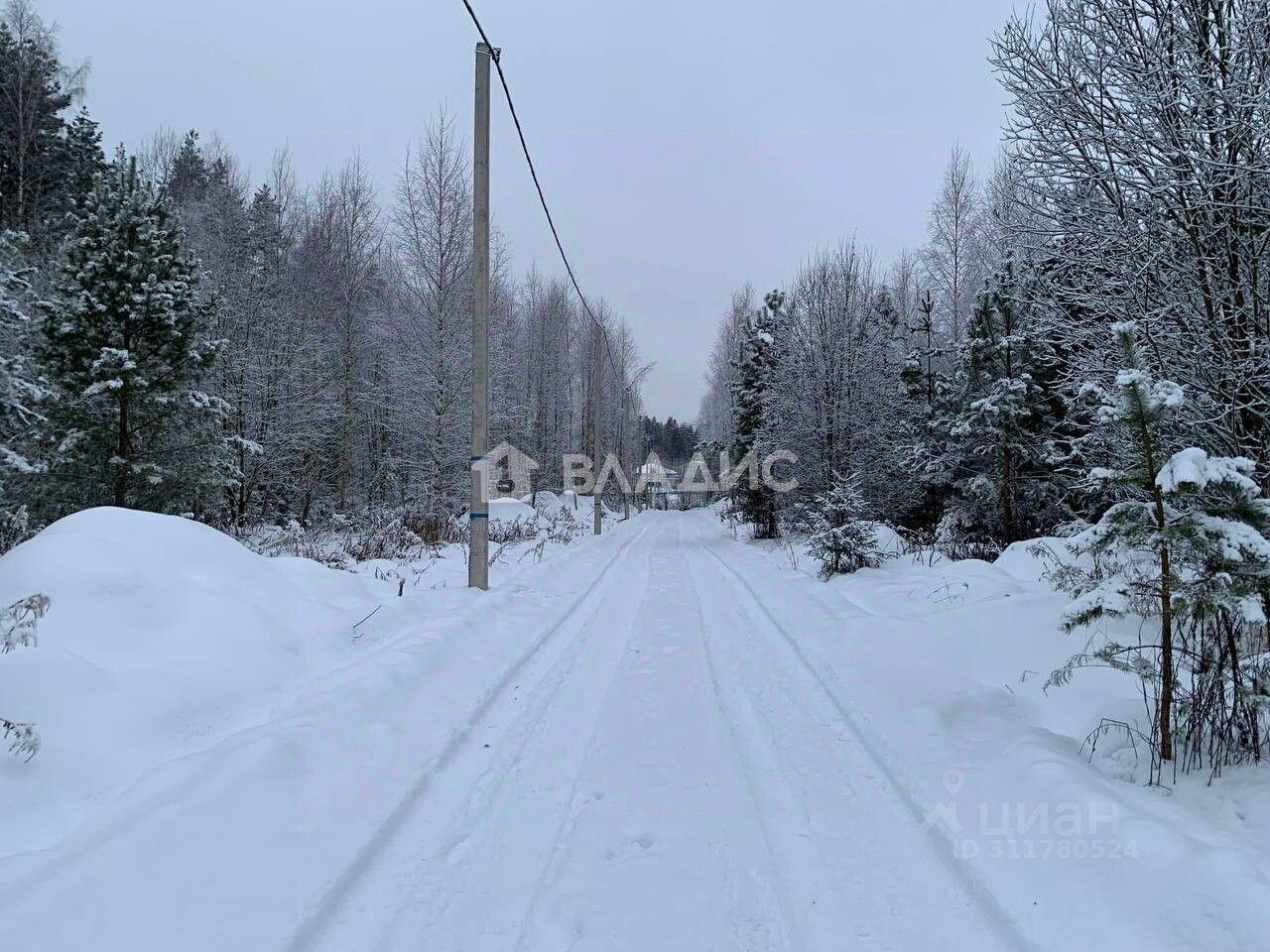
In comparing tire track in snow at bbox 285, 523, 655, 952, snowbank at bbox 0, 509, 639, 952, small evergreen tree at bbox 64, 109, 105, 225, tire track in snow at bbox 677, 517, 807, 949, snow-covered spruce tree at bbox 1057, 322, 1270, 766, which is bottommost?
tire track in snow at bbox 677, 517, 807, 949

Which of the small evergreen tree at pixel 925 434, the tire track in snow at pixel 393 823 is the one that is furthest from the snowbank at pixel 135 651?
the small evergreen tree at pixel 925 434

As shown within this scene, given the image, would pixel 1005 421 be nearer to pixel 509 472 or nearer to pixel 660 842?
pixel 660 842

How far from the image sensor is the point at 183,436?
12.0 metres

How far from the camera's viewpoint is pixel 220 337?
17.2 metres

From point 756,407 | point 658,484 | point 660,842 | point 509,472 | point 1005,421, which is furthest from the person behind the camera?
point 658,484

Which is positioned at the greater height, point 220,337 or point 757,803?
point 220,337

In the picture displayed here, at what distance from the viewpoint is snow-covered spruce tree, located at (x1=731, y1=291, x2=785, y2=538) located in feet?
65.1

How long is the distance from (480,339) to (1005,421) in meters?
10.4

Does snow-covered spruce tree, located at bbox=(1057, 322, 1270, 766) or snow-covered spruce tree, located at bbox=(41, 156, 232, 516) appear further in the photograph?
snow-covered spruce tree, located at bbox=(41, 156, 232, 516)

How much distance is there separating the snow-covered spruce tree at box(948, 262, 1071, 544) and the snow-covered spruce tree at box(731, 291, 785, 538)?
258 inches

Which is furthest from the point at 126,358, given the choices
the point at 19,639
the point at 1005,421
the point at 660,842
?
the point at 1005,421

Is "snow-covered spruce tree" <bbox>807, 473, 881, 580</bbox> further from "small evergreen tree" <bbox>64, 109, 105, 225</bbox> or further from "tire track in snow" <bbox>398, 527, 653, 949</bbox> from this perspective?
"small evergreen tree" <bbox>64, 109, 105, 225</bbox>

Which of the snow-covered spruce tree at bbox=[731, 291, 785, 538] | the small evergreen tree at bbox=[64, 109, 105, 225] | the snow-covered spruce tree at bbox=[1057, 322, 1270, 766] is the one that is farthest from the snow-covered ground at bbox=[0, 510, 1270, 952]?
the small evergreen tree at bbox=[64, 109, 105, 225]

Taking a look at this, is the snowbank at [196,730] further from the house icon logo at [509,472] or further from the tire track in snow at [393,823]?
the house icon logo at [509,472]
